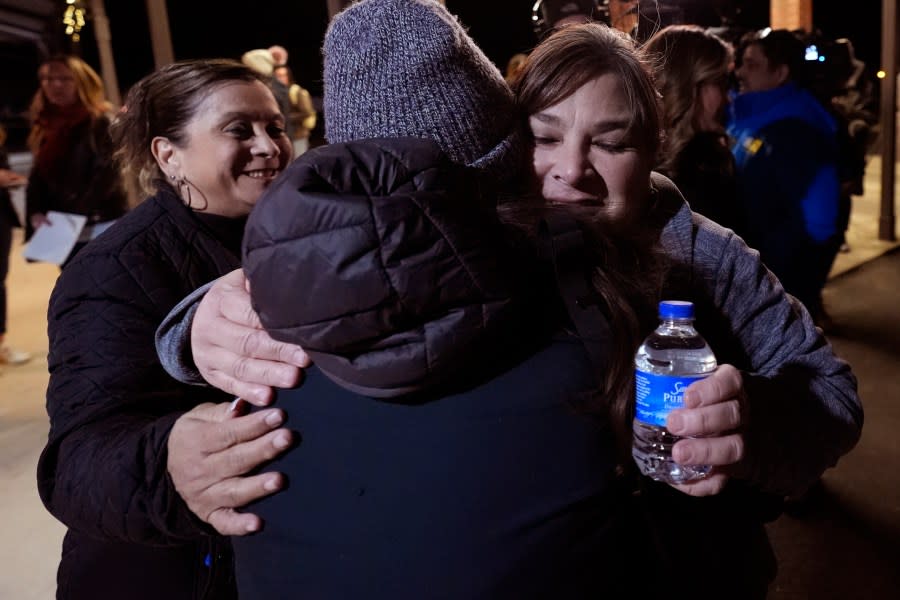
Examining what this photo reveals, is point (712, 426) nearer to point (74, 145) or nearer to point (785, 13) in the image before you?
point (74, 145)

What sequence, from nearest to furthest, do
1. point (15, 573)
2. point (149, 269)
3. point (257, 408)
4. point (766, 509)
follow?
point (257, 408)
point (766, 509)
point (149, 269)
point (15, 573)

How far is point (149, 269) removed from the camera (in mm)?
1569

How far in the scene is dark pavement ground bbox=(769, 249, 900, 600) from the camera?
9.13 feet

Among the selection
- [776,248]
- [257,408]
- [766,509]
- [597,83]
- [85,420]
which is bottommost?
[776,248]

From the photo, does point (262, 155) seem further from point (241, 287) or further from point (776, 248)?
point (776, 248)

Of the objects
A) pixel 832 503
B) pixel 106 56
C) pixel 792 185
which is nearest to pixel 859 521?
pixel 832 503

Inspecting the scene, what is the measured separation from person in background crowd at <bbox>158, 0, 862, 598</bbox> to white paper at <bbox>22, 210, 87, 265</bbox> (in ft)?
9.62

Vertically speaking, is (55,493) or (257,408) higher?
(257,408)

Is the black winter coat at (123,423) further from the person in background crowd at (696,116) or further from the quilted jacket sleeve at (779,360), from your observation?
the person in background crowd at (696,116)

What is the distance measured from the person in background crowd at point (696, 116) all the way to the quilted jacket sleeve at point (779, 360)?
1354 mm

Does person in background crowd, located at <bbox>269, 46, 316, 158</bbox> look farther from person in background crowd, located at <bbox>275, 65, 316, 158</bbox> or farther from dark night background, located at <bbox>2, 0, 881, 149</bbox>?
dark night background, located at <bbox>2, 0, 881, 149</bbox>

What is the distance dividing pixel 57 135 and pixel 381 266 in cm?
478

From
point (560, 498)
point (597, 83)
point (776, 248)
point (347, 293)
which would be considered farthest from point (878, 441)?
point (347, 293)

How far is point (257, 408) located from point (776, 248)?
3.11m
